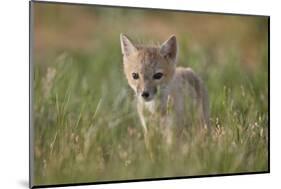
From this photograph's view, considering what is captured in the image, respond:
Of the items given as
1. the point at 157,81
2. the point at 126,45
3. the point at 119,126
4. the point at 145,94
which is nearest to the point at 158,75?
the point at 157,81

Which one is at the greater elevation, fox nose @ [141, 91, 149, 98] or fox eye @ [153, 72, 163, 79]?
fox eye @ [153, 72, 163, 79]

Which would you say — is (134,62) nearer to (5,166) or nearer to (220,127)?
(220,127)

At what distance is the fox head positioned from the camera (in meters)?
3.66

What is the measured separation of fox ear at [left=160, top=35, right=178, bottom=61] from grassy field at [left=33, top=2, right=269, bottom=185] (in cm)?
5

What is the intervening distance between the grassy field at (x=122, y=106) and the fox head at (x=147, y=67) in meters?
0.05

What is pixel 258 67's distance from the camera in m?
4.04

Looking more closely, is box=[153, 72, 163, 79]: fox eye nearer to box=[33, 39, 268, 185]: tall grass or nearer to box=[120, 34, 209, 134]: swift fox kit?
box=[120, 34, 209, 134]: swift fox kit

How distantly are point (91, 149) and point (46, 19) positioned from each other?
76 centimetres

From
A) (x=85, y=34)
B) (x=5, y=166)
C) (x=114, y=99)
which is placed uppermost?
(x=85, y=34)

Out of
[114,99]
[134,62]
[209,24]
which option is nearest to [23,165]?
[114,99]

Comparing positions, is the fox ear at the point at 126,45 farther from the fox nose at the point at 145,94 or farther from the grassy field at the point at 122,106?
the fox nose at the point at 145,94

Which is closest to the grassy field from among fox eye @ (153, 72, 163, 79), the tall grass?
the tall grass

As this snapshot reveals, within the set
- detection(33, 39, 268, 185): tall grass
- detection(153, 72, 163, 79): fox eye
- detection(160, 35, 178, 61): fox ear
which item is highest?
detection(160, 35, 178, 61): fox ear

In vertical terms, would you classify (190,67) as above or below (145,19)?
below
